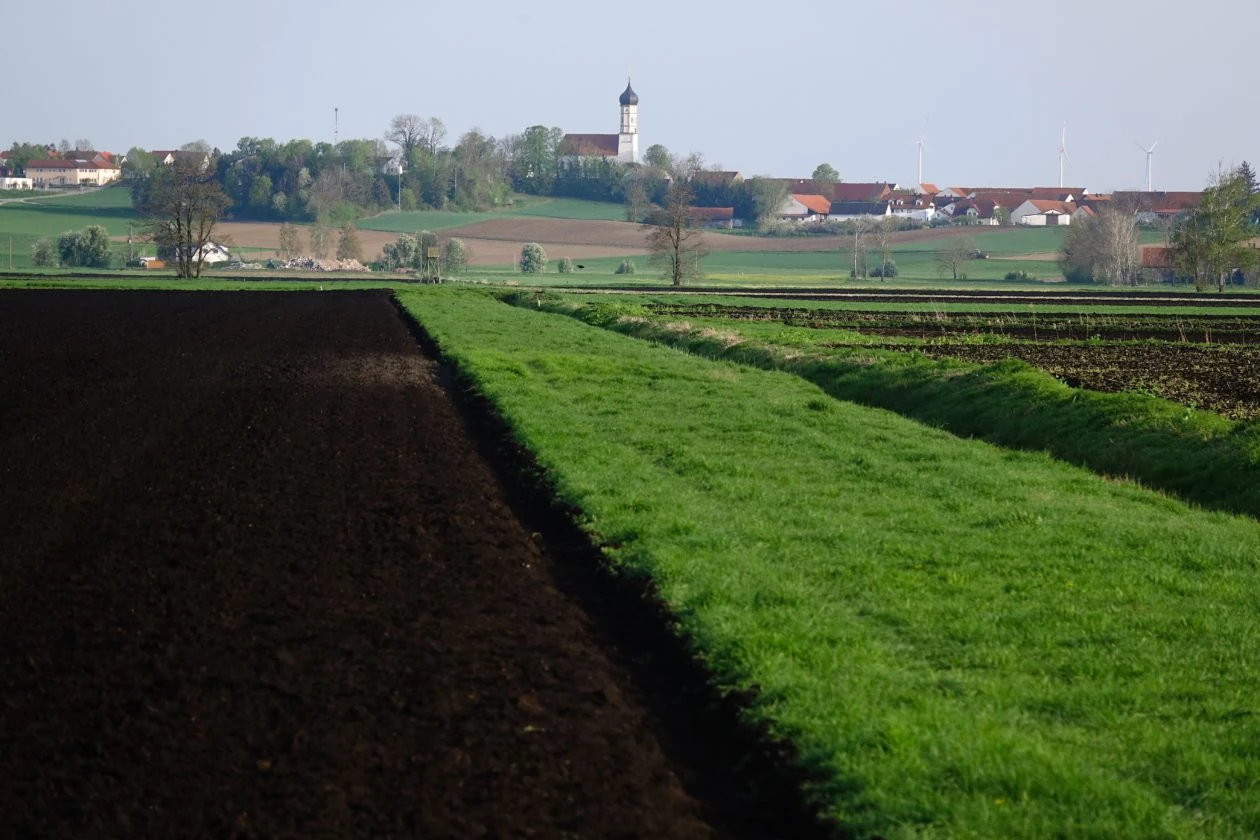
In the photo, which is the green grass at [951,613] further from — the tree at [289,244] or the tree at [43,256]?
the tree at [289,244]

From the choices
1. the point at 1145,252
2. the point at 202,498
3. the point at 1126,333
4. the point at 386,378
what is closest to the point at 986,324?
the point at 1126,333

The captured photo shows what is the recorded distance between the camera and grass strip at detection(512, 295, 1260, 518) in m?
19.7

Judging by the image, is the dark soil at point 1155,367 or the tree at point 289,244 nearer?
the dark soil at point 1155,367

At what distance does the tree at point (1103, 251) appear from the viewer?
139 meters

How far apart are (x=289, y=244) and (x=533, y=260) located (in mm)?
29292

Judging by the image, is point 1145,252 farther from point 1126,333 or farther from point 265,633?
point 265,633

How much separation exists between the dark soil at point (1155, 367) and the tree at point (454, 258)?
114918 millimetres

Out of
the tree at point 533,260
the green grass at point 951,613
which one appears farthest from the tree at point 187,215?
the green grass at point 951,613

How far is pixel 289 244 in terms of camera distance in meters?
171

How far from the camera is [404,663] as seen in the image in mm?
9781

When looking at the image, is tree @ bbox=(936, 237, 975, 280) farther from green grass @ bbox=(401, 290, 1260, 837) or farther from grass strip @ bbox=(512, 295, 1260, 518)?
green grass @ bbox=(401, 290, 1260, 837)

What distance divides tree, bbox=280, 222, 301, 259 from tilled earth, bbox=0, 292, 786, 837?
154119mm

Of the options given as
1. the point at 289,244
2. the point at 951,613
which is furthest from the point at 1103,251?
the point at 951,613

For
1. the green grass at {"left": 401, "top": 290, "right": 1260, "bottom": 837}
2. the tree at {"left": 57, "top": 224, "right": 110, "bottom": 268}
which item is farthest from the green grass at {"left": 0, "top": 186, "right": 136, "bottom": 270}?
the green grass at {"left": 401, "top": 290, "right": 1260, "bottom": 837}
